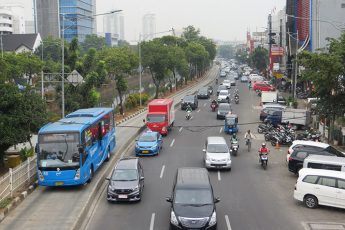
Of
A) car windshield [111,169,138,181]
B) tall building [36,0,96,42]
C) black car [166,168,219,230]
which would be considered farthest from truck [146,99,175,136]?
tall building [36,0,96,42]

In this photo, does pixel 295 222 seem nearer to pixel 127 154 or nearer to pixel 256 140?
pixel 127 154

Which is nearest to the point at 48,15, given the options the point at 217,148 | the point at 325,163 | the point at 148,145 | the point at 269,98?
the point at 269,98

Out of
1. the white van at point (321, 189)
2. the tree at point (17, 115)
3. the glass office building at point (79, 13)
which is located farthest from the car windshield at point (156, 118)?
the glass office building at point (79, 13)

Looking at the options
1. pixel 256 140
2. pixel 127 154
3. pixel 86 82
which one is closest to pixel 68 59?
pixel 86 82

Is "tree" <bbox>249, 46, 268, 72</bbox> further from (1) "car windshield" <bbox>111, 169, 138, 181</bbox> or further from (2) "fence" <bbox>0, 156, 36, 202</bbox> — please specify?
(1) "car windshield" <bbox>111, 169, 138, 181</bbox>

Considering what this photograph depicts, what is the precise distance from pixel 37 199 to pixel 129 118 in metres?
30.0

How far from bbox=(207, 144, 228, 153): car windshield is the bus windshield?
339 inches

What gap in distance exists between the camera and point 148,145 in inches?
1208

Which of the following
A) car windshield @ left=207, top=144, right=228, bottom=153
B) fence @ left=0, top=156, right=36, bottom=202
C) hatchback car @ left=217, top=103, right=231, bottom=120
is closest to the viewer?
fence @ left=0, top=156, right=36, bottom=202

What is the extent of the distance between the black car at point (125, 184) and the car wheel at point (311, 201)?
23.2 ft

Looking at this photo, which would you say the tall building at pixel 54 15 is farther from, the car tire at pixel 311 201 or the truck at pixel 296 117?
the car tire at pixel 311 201

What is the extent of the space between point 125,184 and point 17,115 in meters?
8.04

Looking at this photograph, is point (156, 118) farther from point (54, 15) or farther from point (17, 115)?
point (54, 15)

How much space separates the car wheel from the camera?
789 inches
